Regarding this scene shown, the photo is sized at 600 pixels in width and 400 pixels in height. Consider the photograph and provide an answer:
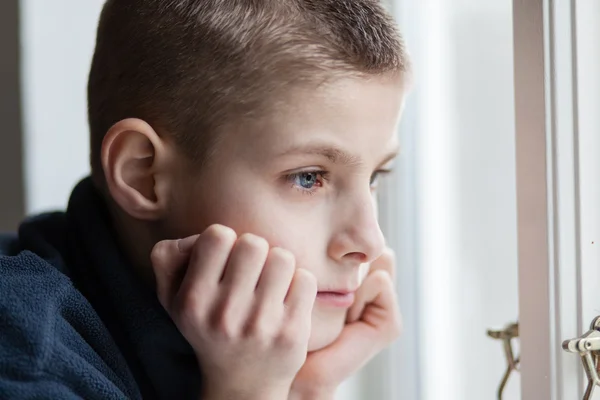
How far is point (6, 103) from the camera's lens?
176 cm

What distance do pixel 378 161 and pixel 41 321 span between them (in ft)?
1.19

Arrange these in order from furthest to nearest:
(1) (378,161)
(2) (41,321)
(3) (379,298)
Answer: (3) (379,298) < (1) (378,161) < (2) (41,321)

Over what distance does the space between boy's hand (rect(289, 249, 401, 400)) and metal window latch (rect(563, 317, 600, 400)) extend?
0.87 ft

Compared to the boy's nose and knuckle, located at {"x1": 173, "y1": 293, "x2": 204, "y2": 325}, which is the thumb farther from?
the boy's nose

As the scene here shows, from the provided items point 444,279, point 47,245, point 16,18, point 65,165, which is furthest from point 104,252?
Result: point 16,18

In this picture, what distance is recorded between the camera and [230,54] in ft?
2.46

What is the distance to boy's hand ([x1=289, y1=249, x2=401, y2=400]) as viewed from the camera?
→ 0.86 meters

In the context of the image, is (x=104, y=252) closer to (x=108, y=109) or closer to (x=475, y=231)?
(x=108, y=109)

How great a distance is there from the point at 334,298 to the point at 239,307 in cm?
13

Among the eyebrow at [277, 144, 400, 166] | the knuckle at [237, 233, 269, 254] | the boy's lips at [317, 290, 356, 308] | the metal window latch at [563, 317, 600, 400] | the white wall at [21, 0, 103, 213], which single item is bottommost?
the metal window latch at [563, 317, 600, 400]

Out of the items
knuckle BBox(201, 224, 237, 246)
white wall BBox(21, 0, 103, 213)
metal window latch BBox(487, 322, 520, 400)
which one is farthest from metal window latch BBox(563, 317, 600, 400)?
white wall BBox(21, 0, 103, 213)

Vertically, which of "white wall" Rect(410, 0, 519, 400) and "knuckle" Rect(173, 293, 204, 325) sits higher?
"white wall" Rect(410, 0, 519, 400)

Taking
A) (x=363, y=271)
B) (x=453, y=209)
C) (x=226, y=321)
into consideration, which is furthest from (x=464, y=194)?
(x=226, y=321)

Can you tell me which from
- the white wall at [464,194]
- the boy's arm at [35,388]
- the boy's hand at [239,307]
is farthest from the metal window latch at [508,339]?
the boy's arm at [35,388]
